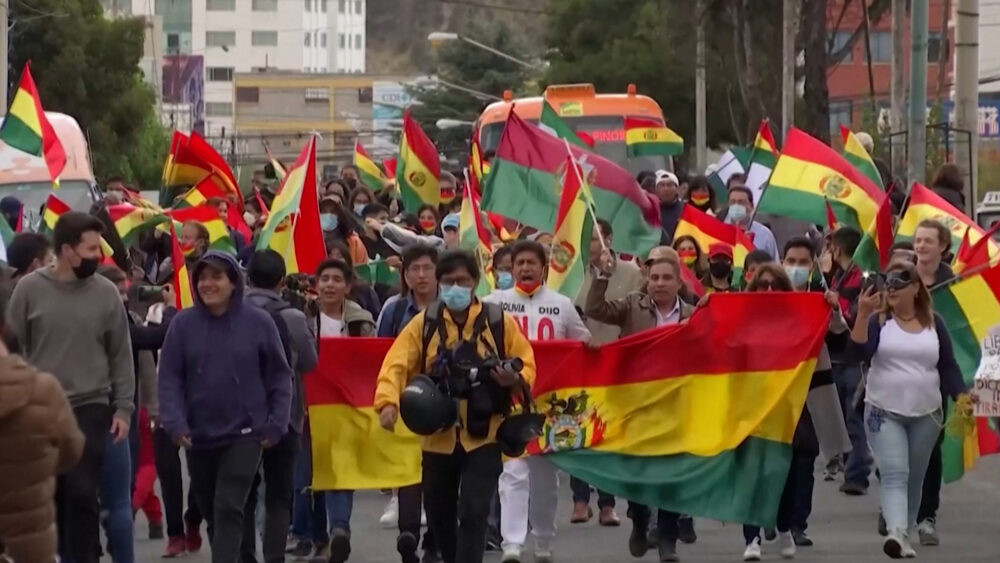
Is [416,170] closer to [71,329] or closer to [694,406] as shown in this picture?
[694,406]

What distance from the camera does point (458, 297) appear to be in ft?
32.0

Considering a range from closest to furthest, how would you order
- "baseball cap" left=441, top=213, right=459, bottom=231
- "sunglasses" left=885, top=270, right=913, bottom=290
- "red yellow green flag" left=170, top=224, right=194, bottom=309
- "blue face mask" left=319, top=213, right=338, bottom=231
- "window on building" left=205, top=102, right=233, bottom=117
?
"sunglasses" left=885, top=270, right=913, bottom=290 < "red yellow green flag" left=170, top=224, right=194, bottom=309 < "blue face mask" left=319, top=213, right=338, bottom=231 < "baseball cap" left=441, top=213, right=459, bottom=231 < "window on building" left=205, top=102, right=233, bottom=117

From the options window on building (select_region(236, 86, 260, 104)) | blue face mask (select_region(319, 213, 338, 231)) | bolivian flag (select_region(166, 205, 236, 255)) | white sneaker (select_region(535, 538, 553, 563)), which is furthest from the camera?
window on building (select_region(236, 86, 260, 104))

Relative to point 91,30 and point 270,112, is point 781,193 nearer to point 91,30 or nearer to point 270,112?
point 91,30

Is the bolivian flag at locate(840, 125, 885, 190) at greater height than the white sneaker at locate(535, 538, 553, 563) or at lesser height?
greater

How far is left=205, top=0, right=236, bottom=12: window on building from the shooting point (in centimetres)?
14412

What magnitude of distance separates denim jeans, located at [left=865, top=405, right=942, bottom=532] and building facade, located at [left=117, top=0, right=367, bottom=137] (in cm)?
11766

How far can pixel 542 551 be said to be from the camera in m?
11.6

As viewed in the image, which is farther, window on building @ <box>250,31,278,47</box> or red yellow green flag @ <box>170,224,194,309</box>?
window on building @ <box>250,31,278,47</box>

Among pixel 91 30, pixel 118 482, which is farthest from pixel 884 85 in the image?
pixel 118 482

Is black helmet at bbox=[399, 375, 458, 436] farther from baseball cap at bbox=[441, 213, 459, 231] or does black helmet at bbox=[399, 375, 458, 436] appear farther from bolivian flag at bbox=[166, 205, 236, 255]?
bolivian flag at bbox=[166, 205, 236, 255]

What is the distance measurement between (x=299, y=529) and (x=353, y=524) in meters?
1.45

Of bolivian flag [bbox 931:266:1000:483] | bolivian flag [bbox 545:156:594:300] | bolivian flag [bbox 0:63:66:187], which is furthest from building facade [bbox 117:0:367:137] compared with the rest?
bolivian flag [bbox 931:266:1000:483]

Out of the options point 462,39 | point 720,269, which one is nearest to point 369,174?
point 720,269
